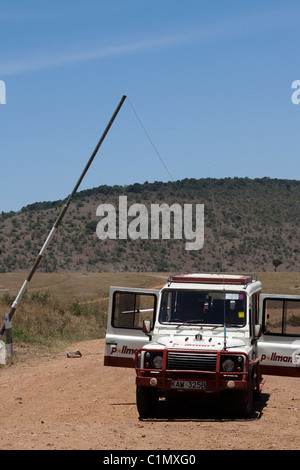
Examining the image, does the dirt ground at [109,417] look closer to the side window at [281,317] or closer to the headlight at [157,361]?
the headlight at [157,361]

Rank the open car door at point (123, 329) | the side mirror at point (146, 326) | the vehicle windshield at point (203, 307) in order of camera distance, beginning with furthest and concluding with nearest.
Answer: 1. the open car door at point (123, 329)
2. the vehicle windshield at point (203, 307)
3. the side mirror at point (146, 326)

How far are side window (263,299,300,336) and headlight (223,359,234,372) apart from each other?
4.59 ft

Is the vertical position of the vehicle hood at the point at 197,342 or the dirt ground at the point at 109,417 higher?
the vehicle hood at the point at 197,342

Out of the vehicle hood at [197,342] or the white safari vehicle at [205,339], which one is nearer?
the white safari vehicle at [205,339]

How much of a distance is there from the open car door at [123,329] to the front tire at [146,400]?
1140 millimetres

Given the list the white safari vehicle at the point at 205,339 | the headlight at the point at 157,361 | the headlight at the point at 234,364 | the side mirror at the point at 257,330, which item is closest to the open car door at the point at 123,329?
the white safari vehicle at the point at 205,339

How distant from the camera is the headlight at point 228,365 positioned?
1140 cm

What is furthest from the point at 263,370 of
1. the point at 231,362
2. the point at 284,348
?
the point at 231,362

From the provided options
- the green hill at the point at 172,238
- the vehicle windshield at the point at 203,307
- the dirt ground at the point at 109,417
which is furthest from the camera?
the green hill at the point at 172,238

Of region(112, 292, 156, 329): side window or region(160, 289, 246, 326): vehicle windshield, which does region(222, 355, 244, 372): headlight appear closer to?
region(160, 289, 246, 326): vehicle windshield

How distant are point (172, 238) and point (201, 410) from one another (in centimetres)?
8209

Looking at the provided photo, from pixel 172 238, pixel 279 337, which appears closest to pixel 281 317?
pixel 279 337
